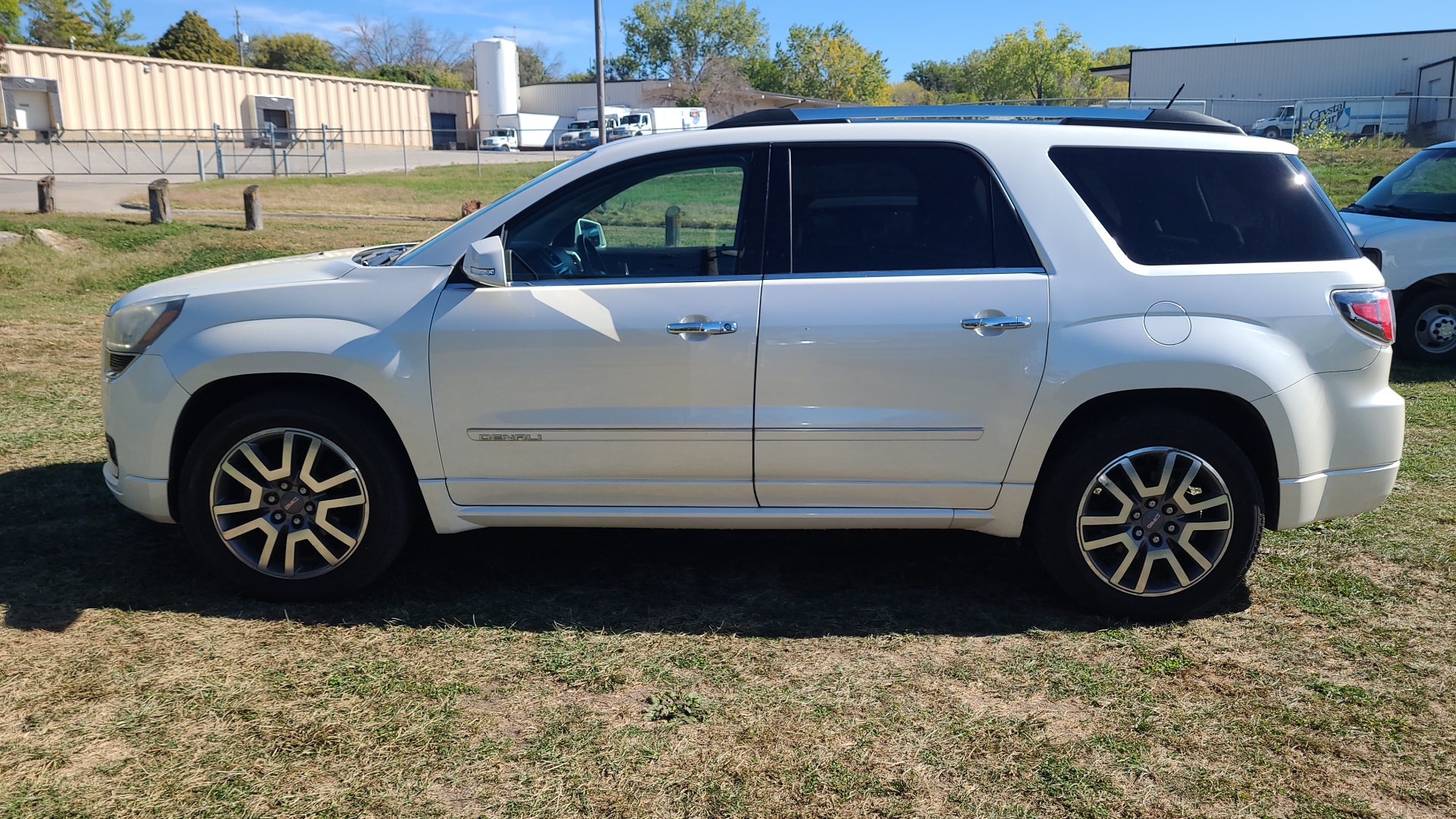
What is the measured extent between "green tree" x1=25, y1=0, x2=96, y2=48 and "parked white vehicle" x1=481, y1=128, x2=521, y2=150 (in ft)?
108

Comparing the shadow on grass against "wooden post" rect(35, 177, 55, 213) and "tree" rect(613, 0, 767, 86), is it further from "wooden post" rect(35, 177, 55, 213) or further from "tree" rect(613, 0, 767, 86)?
"tree" rect(613, 0, 767, 86)

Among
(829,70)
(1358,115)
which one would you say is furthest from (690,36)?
(1358,115)

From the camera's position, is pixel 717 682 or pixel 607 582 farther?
pixel 607 582

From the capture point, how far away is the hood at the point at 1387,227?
8.33 metres

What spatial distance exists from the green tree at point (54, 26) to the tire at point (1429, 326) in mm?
80397

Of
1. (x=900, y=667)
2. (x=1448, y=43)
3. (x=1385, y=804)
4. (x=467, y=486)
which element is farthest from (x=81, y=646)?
(x=1448, y=43)

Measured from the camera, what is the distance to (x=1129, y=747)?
10.1 ft

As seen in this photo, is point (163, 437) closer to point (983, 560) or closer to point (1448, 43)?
point (983, 560)

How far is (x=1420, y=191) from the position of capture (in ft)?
28.9

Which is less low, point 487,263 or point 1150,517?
point 487,263

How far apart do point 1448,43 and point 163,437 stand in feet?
199

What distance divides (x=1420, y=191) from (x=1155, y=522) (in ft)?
22.7

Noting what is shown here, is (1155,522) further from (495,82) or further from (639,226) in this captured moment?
(495,82)

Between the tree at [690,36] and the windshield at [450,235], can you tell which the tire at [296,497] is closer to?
the windshield at [450,235]
